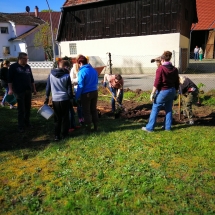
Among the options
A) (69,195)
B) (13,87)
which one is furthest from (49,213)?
(13,87)

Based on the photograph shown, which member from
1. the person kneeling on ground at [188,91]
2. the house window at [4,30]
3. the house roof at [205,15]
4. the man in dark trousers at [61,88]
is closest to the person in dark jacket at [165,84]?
the person kneeling on ground at [188,91]

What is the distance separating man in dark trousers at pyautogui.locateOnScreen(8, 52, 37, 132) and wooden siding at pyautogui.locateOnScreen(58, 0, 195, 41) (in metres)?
13.3

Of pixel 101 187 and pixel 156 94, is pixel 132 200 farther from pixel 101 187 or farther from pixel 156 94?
pixel 156 94

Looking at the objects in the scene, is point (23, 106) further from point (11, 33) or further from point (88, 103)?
point (11, 33)

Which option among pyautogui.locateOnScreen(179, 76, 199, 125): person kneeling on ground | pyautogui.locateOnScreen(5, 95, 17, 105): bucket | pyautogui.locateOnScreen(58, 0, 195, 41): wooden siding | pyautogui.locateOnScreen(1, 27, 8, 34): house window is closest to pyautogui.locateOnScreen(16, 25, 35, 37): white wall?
pyautogui.locateOnScreen(1, 27, 8, 34): house window

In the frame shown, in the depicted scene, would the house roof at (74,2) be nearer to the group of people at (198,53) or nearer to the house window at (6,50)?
the group of people at (198,53)

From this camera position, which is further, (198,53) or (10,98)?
(198,53)

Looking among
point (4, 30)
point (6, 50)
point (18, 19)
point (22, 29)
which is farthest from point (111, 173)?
point (18, 19)

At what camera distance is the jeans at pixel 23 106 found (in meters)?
5.22

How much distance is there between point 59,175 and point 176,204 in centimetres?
176

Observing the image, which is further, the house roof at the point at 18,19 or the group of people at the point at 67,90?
the house roof at the point at 18,19

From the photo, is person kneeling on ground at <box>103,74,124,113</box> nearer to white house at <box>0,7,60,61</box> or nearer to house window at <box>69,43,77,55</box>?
house window at <box>69,43,77,55</box>

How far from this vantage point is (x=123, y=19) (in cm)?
1744

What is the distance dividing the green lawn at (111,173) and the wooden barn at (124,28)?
12217 millimetres
